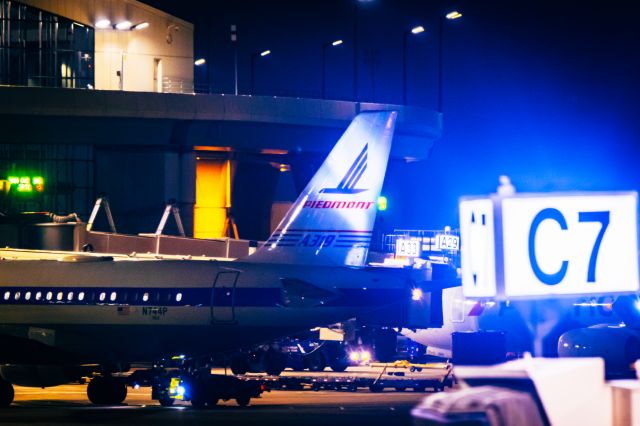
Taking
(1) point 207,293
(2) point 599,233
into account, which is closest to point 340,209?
(1) point 207,293

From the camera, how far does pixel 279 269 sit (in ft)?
124

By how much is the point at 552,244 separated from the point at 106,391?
29.3 m

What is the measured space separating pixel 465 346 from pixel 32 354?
24227mm

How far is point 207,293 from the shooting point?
37844 mm

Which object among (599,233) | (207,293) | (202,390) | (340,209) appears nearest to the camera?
(599,233)

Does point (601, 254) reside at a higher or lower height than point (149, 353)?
higher

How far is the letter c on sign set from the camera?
43.4 feet

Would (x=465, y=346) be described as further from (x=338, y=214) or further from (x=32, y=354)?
(x=32, y=354)

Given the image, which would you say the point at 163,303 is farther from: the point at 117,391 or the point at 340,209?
the point at 340,209

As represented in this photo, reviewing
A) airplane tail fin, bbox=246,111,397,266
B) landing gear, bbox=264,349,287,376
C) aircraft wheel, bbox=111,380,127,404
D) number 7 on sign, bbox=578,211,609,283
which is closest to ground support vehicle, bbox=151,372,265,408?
aircraft wheel, bbox=111,380,127,404

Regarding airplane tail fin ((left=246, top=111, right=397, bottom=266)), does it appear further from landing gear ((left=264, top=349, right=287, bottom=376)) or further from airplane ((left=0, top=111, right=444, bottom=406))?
landing gear ((left=264, top=349, right=287, bottom=376))

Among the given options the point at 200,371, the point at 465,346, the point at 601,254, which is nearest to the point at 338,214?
the point at 200,371

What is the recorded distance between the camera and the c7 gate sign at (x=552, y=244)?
518 inches

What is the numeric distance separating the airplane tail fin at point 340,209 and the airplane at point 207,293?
0.11 feet
